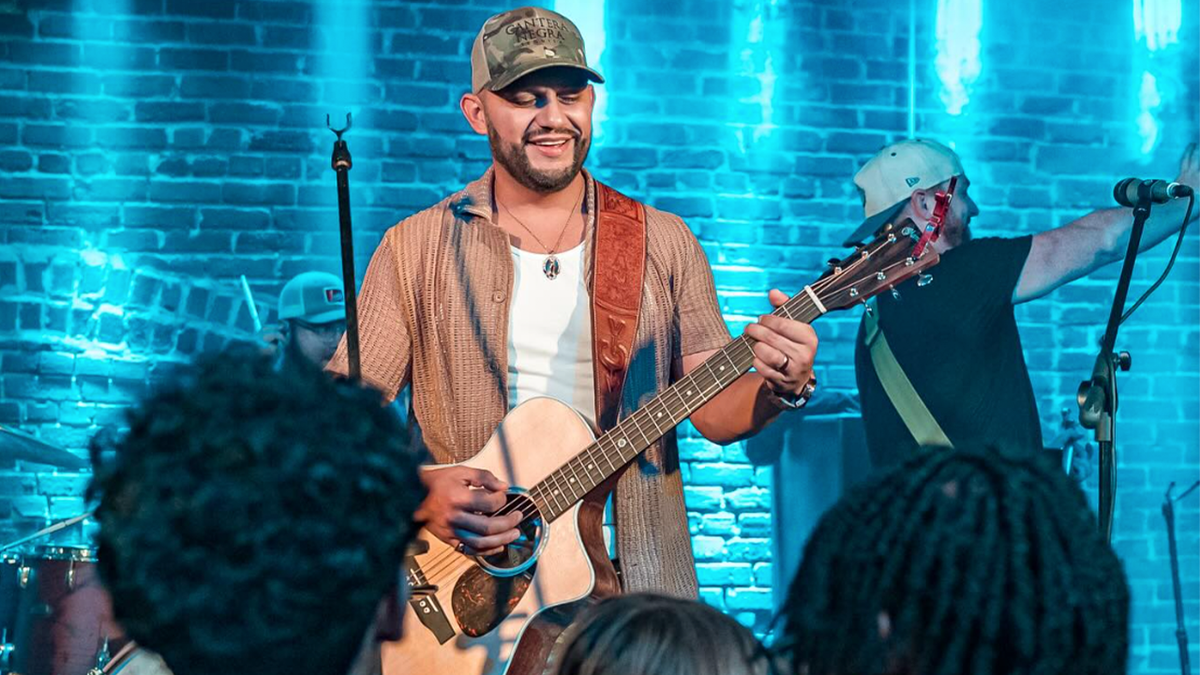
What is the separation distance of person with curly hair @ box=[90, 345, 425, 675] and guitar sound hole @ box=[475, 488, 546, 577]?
5.21ft

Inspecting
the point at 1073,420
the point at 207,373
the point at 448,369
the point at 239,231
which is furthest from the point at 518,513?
the point at 1073,420

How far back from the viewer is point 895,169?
175 inches

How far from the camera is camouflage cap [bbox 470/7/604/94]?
322 cm

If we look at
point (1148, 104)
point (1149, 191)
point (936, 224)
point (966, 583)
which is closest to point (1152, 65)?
point (1148, 104)

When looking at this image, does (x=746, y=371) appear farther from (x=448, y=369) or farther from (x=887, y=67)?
(x=887, y=67)

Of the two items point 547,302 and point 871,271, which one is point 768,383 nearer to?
point 871,271

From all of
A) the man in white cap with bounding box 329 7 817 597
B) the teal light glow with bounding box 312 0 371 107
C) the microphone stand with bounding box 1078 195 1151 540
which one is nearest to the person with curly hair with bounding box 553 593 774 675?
the man in white cap with bounding box 329 7 817 597

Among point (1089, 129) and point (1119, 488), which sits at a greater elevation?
point (1089, 129)

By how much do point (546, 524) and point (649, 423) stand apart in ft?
1.03

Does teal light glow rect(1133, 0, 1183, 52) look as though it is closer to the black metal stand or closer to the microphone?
the black metal stand

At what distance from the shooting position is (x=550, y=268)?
3.25 meters

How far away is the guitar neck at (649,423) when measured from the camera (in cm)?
294

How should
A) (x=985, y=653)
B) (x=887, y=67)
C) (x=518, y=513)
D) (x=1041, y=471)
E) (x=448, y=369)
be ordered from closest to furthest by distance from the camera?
(x=985, y=653)
(x=1041, y=471)
(x=518, y=513)
(x=448, y=369)
(x=887, y=67)

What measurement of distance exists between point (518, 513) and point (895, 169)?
211 cm
